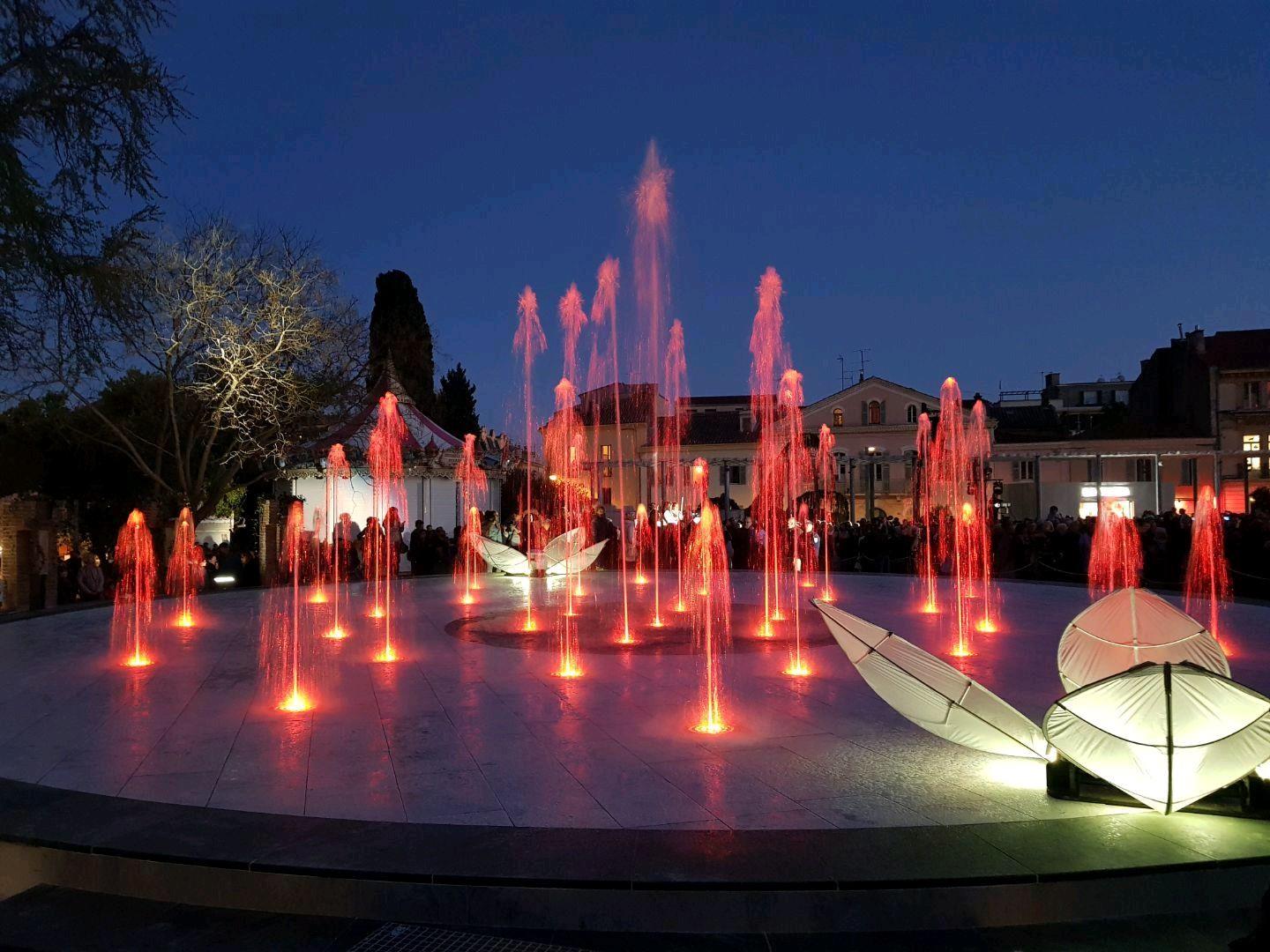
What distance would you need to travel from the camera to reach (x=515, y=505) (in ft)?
133

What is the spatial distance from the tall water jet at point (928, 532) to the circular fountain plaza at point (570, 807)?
723 centimetres

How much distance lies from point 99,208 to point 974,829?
37.8 feet

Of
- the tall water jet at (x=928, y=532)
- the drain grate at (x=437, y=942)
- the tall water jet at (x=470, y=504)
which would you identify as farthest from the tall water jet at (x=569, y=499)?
the tall water jet at (x=928, y=532)

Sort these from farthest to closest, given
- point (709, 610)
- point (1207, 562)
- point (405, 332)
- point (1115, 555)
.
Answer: point (405, 332) < point (1115, 555) < point (1207, 562) < point (709, 610)

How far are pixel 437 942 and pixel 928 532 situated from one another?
76.4 ft

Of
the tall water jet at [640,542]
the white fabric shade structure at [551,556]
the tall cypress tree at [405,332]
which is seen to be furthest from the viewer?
the tall cypress tree at [405,332]

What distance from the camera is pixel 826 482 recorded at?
42.4 metres

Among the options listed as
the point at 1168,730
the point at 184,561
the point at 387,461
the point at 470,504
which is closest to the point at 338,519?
the point at 387,461

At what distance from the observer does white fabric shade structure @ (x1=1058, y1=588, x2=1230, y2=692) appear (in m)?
6.51

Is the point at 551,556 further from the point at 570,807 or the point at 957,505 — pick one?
the point at 957,505

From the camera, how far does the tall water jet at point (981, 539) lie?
592 inches

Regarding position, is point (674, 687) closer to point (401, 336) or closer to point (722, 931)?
point (722, 931)

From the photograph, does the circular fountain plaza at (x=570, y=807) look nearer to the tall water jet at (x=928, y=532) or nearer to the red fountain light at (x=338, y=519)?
the tall water jet at (x=928, y=532)

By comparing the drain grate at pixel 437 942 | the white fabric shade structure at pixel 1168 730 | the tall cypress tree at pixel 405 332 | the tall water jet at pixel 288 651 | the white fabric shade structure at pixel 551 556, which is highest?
the tall cypress tree at pixel 405 332
